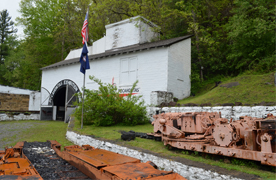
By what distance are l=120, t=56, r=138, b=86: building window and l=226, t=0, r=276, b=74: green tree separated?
7885 millimetres

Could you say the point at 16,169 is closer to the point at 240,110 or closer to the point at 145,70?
the point at 240,110

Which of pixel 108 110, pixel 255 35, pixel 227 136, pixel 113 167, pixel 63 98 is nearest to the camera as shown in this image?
pixel 113 167

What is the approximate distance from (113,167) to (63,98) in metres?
23.3

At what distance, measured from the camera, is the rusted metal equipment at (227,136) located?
13.2ft

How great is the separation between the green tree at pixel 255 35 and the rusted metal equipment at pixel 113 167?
13352 millimetres

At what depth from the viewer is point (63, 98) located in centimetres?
2566

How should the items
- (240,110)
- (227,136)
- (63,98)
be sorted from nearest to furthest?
(227,136) → (240,110) → (63,98)

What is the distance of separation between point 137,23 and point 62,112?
1428 centimetres

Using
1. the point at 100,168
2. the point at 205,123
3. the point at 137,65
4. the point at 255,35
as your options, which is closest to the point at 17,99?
the point at 137,65

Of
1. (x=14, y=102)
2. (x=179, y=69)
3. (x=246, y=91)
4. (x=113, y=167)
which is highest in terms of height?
(x=179, y=69)

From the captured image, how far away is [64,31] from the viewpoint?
3034 cm

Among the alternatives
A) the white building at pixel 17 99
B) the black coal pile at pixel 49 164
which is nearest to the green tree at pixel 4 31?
the white building at pixel 17 99

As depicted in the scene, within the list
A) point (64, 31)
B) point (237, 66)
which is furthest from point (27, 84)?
point (237, 66)

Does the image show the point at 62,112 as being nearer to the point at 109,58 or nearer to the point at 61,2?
the point at 109,58
